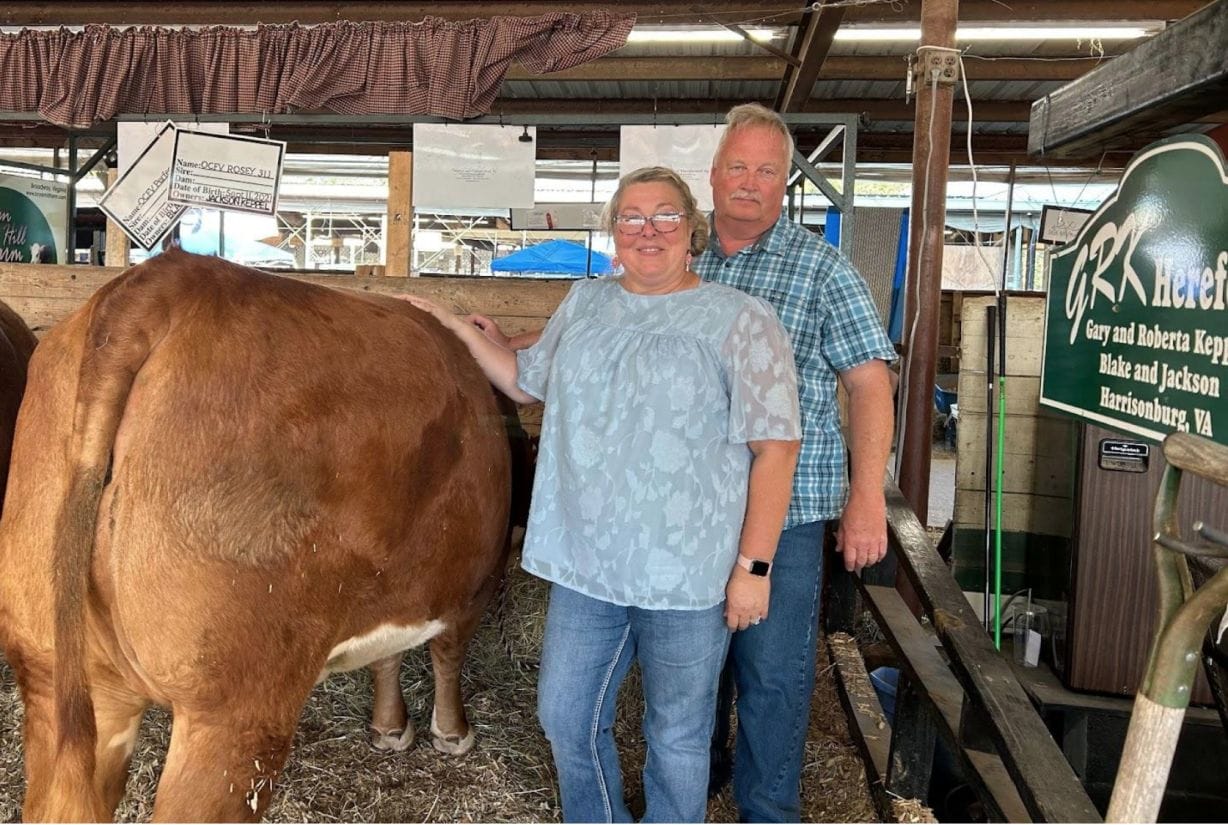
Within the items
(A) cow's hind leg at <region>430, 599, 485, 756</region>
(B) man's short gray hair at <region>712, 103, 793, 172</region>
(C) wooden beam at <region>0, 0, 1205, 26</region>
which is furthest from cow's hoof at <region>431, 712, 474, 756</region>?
(C) wooden beam at <region>0, 0, 1205, 26</region>

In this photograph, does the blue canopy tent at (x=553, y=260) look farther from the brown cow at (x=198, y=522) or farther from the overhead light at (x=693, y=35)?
the brown cow at (x=198, y=522)

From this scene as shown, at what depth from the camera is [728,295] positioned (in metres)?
1.98

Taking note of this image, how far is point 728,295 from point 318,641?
3.83ft

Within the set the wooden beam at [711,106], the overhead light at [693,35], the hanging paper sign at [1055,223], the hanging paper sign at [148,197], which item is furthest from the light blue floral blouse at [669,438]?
the wooden beam at [711,106]

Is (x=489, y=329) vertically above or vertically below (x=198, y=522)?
above

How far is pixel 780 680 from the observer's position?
2391mm

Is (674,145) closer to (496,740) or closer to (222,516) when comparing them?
(496,740)

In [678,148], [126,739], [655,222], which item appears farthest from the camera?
[678,148]

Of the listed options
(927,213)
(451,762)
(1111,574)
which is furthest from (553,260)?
(451,762)

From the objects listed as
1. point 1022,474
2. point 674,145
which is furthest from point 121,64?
point 1022,474

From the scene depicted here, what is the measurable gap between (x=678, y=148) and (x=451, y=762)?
330 centimetres

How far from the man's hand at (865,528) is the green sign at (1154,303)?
31.1 inches

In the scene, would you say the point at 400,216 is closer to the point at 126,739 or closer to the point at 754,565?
the point at 126,739

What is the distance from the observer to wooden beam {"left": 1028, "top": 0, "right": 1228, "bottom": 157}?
1090 mm
